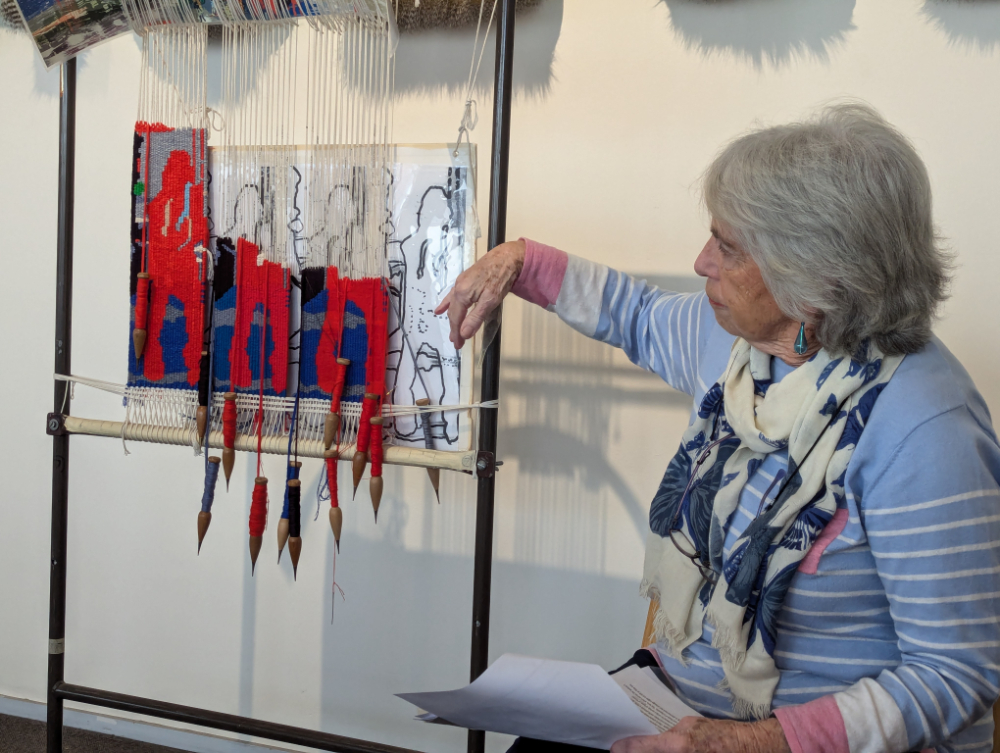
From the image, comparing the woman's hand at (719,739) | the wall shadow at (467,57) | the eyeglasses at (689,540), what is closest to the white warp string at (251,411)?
the eyeglasses at (689,540)

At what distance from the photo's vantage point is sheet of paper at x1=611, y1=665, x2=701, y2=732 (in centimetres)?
101

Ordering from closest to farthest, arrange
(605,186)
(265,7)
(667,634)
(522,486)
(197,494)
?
1. (667,634)
2. (265,7)
3. (605,186)
4. (522,486)
5. (197,494)

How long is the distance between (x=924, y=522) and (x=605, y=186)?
0.96 metres

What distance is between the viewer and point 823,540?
0.96m

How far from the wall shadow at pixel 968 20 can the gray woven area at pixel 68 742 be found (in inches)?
94.6

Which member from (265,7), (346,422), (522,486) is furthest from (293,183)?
(522,486)

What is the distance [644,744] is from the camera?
36.1 inches

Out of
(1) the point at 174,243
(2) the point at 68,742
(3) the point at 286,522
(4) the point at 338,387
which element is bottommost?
(2) the point at 68,742

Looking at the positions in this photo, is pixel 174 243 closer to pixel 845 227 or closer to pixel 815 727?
pixel 845 227

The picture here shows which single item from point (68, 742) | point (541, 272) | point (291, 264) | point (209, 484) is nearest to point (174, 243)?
point (291, 264)

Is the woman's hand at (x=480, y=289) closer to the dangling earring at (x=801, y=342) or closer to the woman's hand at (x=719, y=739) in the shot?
the dangling earring at (x=801, y=342)

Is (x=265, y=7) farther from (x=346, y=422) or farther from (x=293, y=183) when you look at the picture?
(x=346, y=422)

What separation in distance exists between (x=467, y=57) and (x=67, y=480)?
3.85 feet

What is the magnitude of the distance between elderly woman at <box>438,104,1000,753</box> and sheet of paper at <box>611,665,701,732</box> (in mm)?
46
